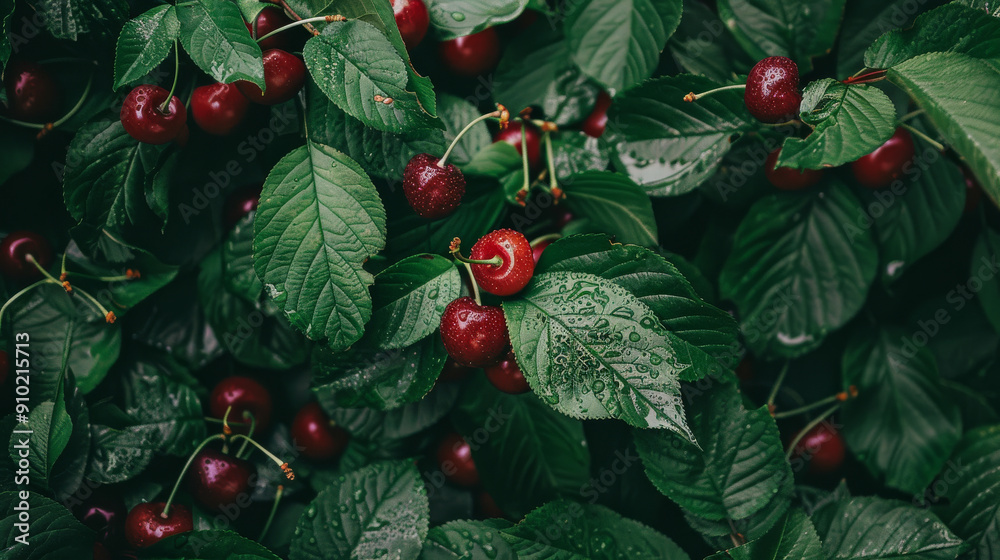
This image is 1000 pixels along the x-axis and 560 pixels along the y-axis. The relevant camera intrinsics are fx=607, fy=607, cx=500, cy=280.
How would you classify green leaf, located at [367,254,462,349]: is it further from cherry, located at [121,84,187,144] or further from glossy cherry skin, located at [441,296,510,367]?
cherry, located at [121,84,187,144]

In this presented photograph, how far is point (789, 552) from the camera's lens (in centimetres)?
65

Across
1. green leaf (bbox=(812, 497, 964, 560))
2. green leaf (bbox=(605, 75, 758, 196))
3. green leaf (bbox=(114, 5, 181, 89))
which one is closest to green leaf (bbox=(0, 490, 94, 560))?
green leaf (bbox=(114, 5, 181, 89))

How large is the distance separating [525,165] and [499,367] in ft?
0.74

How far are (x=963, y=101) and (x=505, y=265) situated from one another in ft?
1.37

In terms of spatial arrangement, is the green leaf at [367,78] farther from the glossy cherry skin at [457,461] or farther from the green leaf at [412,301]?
the glossy cherry skin at [457,461]

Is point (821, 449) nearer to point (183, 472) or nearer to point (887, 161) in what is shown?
point (887, 161)

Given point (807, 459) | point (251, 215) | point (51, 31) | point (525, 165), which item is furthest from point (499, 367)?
point (51, 31)

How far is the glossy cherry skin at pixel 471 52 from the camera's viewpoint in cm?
73

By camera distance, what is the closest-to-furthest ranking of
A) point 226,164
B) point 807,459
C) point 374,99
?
point 374,99, point 226,164, point 807,459

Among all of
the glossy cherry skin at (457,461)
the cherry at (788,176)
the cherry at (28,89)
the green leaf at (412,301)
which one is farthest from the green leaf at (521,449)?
the cherry at (28,89)

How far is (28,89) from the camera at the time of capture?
0.69 m

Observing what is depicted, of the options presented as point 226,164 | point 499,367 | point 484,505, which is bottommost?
point 484,505

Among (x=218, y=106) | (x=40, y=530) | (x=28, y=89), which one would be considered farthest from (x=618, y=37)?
(x=40, y=530)

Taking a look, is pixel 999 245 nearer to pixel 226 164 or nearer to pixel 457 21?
pixel 457 21
